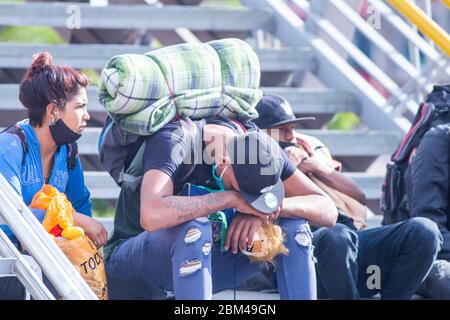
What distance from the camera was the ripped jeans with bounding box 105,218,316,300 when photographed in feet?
12.3

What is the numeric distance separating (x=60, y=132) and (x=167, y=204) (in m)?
0.64

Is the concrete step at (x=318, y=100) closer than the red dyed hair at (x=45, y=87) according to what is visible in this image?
No

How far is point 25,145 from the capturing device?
4.14 metres

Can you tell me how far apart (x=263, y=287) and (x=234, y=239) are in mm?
552

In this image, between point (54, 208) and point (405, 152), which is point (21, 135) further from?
point (405, 152)

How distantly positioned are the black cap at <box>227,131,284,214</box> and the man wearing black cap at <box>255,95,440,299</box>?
0.48 m

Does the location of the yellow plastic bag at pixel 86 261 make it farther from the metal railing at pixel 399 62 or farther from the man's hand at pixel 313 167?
the metal railing at pixel 399 62

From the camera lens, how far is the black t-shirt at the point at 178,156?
391 centimetres

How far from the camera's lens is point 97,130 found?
18.6 ft

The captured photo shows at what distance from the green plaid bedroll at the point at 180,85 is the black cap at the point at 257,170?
287 millimetres

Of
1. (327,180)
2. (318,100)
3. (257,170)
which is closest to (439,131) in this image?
(327,180)

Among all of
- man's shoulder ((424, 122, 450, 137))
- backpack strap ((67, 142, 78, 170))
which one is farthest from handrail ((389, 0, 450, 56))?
backpack strap ((67, 142, 78, 170))

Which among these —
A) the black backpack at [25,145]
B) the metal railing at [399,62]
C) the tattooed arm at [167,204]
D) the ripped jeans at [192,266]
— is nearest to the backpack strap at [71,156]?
the black backpack at [25,145]
